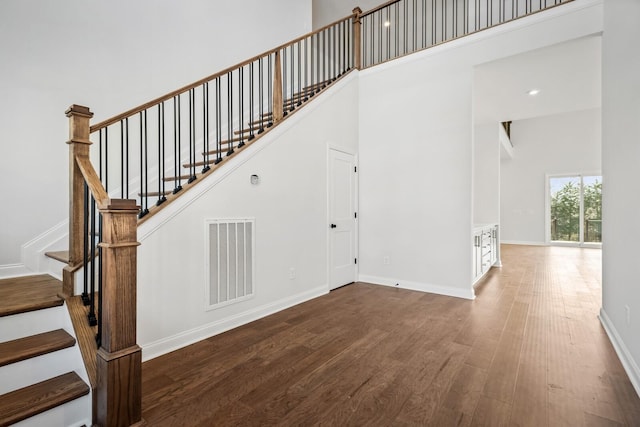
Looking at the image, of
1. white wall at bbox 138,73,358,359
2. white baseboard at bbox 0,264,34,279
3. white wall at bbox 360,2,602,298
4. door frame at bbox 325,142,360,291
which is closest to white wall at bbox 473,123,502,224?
white wall at bbox 360,2,602,298

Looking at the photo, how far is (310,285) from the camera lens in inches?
156

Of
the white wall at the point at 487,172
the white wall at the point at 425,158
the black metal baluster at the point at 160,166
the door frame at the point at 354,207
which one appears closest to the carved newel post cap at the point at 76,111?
the black metal baluster at the point at 160,166

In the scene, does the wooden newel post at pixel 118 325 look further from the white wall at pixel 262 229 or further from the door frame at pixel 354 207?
the door frame at pixel 354 207

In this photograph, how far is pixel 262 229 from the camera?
333cm

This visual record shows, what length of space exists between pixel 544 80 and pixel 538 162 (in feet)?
23.7

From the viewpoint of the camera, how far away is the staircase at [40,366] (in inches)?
63.2

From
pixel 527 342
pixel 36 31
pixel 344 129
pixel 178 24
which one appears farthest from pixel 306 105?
pixel 527 342

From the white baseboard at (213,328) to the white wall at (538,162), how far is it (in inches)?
369

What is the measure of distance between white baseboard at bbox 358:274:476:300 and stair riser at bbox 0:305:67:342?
12.0ft

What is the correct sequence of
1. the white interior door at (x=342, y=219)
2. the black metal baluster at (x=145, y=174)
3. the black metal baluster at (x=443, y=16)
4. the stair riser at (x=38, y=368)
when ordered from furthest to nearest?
the black metal baluster at (x=443, y=16) < the white interior door at (x=342, y=219) < the black metal baluster at (x=145, y=174) < the stair riser at (x=38, y=368)

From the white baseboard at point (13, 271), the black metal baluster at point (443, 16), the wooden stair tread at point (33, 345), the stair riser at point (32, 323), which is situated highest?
the black metal baluster at point (443, 16)

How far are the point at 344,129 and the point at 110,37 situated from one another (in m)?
2.94

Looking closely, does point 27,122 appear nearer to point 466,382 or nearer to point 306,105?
point 306,105

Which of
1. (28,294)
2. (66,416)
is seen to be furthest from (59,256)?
(66,416)
